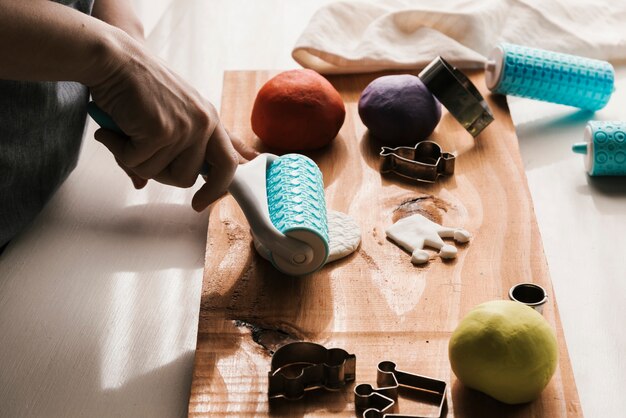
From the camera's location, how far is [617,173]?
41.0 inches

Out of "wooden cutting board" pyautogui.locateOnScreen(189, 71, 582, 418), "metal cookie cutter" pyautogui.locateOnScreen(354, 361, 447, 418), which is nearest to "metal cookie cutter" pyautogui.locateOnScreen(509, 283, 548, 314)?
"wooden cutting board" pyautogui.locateOnScreen(189, 71, 582, 418)

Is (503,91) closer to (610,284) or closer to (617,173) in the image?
(617,173)

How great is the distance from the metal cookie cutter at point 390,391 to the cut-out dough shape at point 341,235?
0.57 feet

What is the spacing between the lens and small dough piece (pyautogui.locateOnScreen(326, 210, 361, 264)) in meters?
0.87

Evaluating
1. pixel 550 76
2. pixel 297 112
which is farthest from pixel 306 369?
pixel 550 76

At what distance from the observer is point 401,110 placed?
105cm

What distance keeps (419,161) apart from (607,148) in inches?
9.1

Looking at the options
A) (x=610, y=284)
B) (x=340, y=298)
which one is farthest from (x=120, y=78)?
(x=610, y=284)

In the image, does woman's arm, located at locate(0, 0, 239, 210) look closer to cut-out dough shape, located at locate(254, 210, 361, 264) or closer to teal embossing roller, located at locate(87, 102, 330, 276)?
teal embossing roller, located at locate(87, 102, 330, 276)

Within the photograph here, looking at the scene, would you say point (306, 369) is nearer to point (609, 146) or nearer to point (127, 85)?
point (127, 85)

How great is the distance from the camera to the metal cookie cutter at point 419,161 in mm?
1010

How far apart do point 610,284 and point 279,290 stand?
0.35 metres

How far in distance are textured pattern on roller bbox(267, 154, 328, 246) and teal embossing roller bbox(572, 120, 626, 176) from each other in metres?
0.36

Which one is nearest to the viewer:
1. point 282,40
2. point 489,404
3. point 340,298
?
point 489,404
